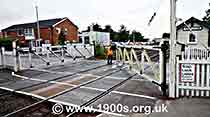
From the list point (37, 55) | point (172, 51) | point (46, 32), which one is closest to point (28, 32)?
point (46, 32)

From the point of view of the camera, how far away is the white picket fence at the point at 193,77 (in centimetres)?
518

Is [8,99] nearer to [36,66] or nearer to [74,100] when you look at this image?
[74,100]

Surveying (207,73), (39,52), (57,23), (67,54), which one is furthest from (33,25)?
(207,73)

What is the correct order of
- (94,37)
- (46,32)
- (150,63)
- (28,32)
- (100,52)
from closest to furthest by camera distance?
(150,63) → (100,52) → (94,37) → (46,32) → (28,32)

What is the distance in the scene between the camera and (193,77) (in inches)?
207

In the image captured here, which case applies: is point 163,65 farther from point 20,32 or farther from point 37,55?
point 20,32

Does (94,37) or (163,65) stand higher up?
(94,37)

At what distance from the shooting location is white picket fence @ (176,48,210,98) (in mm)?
5176

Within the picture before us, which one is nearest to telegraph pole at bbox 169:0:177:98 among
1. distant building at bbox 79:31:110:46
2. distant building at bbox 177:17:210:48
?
distant building at bbox 177:17:210:48

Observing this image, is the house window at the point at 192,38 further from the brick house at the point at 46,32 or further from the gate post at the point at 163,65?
the brick house at the point at 46,32

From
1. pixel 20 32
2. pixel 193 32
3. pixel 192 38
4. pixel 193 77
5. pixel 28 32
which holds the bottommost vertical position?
pixel 193 77

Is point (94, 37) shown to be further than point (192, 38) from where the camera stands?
Yes

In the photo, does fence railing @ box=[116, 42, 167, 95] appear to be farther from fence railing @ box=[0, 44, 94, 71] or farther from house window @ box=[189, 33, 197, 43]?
house window @ box=[189, 33, 197, 43]

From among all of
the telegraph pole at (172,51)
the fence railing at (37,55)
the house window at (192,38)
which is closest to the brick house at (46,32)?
the fence railing at (37,55)
